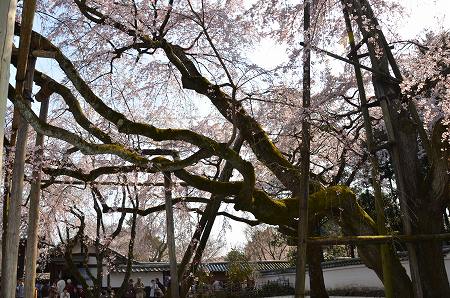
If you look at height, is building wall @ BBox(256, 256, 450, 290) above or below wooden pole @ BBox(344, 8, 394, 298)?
below

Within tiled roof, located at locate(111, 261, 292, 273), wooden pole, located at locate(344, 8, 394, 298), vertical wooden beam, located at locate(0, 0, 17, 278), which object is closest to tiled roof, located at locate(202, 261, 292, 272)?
tiled roof, located at locate(111, 261, 292, 273)

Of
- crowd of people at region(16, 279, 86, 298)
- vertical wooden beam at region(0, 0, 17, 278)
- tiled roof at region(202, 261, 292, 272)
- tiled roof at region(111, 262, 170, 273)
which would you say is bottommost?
crowd of people at region(16, 279, 86, 298)

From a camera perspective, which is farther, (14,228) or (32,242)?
(32,242)

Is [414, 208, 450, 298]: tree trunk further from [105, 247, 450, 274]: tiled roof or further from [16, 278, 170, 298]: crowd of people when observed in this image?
[16, 278, 170, 298]: crowd of people

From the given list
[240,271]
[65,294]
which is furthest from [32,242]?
[240,271]

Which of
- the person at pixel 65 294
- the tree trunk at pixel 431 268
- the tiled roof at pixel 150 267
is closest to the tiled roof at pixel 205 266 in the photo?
the tiled roof at pixel 150 267

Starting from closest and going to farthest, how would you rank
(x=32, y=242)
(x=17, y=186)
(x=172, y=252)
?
(x=17, y=186), (x=32, y=242), (x=172, y=252)

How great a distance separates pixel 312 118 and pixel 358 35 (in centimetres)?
206

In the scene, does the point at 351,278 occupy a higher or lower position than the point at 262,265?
lower

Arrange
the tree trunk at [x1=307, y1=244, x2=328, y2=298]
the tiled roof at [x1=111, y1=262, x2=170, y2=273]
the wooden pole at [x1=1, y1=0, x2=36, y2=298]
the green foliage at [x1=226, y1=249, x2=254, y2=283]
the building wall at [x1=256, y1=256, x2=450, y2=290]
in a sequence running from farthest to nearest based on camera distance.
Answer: the tiled roof at [x1=111, y1=262, x2=170, y2=273] < the green foliage at [x1=226, y1=249, x2=254, y2=283] < the building wall at [x1=256, y1=256, x2=450, y2=290] < the tree trunk at [x1=307, y1=244, x2=328, y2=298] < the wooden pole at [x1=1, y1=0, x2=36, y2=298]

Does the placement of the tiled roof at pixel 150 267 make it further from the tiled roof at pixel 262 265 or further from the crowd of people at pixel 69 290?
the crowd of people at pixel 69 290

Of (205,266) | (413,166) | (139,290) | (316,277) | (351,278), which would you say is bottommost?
(351,278)

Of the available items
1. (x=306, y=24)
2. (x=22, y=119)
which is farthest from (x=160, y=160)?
(x=306, y=24)

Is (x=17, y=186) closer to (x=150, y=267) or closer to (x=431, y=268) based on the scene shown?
(x=431, y=268)
